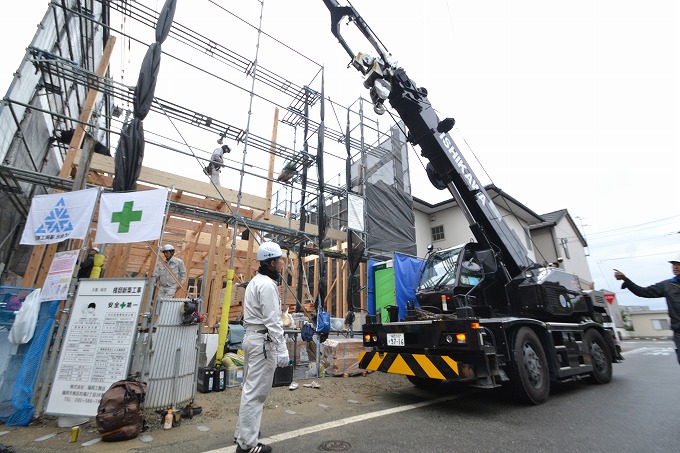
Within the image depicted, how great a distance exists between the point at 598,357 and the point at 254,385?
6622mm

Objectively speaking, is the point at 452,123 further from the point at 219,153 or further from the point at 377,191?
the point at 219,153

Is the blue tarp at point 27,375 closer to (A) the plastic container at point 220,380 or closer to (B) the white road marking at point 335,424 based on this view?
(A) the plastic container at point 220,380

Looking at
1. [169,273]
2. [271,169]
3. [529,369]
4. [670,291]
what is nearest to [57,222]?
[169,273]

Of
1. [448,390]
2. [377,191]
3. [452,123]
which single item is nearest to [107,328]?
[448,390]

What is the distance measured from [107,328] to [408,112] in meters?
5.86

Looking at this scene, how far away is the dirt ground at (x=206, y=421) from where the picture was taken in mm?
2898

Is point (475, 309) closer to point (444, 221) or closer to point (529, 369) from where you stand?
point (529, 369)

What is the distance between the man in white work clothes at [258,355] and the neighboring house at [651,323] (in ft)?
130

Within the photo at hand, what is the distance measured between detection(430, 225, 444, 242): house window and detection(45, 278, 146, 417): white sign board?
14.3m

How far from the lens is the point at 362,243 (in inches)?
377

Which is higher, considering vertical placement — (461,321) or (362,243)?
(362,243)

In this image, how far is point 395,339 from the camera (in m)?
4.64

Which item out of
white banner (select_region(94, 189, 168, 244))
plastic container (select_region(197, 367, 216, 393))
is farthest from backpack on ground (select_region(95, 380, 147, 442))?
→ white banner (select_region(94, 189, 168, 244))

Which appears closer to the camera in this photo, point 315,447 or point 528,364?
point 315,447
